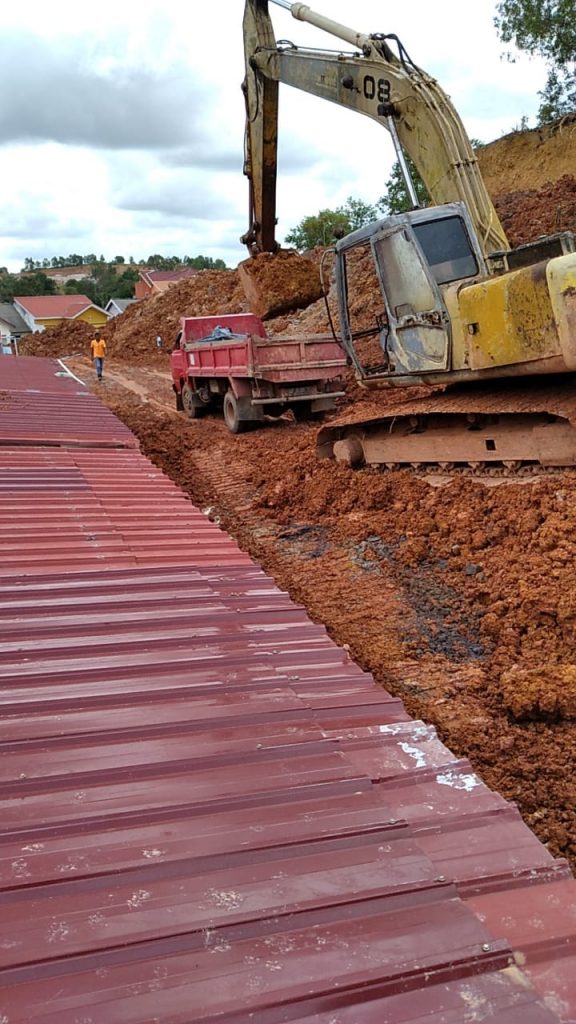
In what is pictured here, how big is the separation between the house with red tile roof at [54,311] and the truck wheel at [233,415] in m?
68.7

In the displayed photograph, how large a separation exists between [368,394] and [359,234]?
23.1 ft

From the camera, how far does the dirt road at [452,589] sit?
17.7 ft

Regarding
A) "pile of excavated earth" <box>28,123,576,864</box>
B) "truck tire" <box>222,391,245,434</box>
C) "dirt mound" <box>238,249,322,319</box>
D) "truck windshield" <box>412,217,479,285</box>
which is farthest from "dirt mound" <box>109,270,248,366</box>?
"truck windshield" <box>412,217,479,285</box>

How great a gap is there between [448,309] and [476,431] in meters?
1.49

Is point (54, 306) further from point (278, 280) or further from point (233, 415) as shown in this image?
point (233, 415)

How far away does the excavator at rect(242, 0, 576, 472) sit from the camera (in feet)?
27.9

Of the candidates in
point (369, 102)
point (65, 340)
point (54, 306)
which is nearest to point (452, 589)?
point (369, 102)

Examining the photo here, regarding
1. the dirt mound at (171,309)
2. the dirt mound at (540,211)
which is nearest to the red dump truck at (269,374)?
the dirt mound at (540,211)

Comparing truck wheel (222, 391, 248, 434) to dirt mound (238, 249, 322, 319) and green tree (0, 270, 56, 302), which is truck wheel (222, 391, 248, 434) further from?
green tree (0, 270, 56, 302)

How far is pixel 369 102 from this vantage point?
38.7 feet

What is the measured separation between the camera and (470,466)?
1005 centimetres

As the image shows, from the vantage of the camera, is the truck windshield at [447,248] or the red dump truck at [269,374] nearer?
the truck windshield at [447,248]

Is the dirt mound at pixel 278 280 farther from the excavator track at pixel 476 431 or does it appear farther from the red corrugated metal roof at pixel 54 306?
the red corrugated metal roof at pixel 54 306

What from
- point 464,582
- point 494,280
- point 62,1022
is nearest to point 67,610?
point 62,1022
